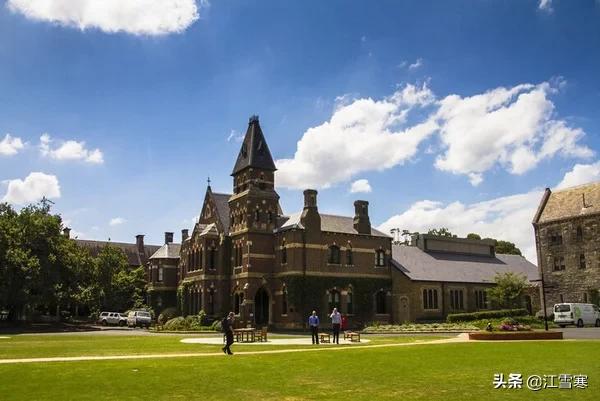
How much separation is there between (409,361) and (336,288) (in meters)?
36.7

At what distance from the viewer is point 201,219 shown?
213 feet

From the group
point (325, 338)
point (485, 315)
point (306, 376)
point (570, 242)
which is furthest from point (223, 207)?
point (306, 376)

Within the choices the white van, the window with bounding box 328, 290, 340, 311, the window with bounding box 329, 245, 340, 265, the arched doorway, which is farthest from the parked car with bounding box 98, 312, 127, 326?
the white van

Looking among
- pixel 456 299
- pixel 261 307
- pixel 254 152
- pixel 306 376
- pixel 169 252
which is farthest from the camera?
pixel 169 252

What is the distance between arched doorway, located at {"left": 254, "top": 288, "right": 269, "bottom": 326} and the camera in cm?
5678

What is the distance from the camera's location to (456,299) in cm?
6147

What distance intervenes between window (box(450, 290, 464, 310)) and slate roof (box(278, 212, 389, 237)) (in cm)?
908

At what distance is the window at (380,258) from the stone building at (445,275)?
1258 mm

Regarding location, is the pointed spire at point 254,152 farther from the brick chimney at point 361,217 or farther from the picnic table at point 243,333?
the picnic table at point 243,333

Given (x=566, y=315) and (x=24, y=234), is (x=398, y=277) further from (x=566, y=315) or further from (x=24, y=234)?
(x=24, y=234)

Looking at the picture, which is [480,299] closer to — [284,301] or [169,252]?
[284,301]

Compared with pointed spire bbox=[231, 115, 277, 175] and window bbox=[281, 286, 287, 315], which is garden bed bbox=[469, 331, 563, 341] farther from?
pointed spire bbox=[231, 115, 277, 175]

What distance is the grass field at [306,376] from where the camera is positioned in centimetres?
1291

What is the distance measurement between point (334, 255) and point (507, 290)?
719 inches
